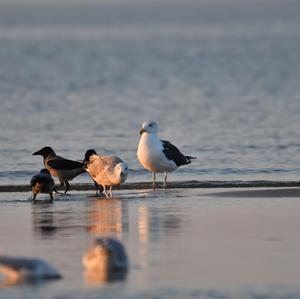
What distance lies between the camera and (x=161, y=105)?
38688mm

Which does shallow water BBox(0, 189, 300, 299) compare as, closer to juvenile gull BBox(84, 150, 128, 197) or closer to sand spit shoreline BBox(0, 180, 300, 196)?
juvenile gull BBox(84, 150, 128, 197)

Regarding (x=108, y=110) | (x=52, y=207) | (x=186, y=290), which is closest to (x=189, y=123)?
(x=108, y=110)

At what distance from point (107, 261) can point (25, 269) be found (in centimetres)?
85

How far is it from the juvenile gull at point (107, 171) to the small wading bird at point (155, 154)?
2.78 ft

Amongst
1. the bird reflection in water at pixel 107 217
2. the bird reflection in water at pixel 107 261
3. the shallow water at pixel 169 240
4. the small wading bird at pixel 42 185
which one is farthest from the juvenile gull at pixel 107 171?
the bird reflection in water at pixel 107 261

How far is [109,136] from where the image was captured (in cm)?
2886

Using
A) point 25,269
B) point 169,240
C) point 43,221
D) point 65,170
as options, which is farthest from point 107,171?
point 25,269

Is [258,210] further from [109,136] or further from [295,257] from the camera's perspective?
[109,136]

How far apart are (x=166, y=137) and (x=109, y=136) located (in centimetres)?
113

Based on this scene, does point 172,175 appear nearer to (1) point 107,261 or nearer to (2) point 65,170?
(2) point 65,170

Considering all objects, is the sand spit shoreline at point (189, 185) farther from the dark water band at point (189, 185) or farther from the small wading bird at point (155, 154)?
the small wading bird at point (155, 154)

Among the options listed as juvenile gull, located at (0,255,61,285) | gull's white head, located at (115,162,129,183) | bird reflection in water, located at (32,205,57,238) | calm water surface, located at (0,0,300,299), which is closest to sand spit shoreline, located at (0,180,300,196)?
calm water surface, located at (0,0,300,299)

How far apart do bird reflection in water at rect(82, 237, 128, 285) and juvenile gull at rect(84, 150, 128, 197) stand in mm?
5702

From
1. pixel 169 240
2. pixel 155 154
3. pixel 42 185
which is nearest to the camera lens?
pixel 169 240
